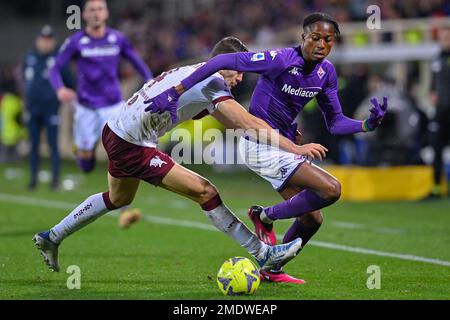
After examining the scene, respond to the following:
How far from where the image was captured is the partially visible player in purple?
288 inches

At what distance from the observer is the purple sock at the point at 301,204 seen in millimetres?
7414

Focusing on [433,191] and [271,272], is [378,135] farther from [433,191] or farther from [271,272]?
[271,272]

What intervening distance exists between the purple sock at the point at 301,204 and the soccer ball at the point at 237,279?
26.2 inches

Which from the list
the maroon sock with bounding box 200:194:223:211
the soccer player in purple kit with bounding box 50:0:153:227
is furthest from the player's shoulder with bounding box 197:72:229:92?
A: the soccer player in purple kit with bounding box 50:0:153:227

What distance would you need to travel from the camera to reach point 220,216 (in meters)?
7.40

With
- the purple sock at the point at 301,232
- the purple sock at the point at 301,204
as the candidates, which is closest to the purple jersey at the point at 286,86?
the purple sock at the point at 301,204

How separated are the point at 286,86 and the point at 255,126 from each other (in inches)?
20.3

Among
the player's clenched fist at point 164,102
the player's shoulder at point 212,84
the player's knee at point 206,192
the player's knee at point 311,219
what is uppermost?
the player's shoulder at point 212,84

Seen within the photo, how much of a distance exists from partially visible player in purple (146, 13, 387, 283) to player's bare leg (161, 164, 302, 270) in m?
0.29

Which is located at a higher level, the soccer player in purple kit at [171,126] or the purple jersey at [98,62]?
the purple jersey at [98,62]

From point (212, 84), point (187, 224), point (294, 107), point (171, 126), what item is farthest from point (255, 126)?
point (187, 224)

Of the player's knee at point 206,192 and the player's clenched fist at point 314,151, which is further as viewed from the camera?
the player's knee at point 206,192

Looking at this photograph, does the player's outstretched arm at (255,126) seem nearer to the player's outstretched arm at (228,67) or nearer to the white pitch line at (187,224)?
the player's outstretched arm at (228,67)

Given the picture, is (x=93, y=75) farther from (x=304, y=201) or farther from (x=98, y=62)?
(x=304, y=201)
